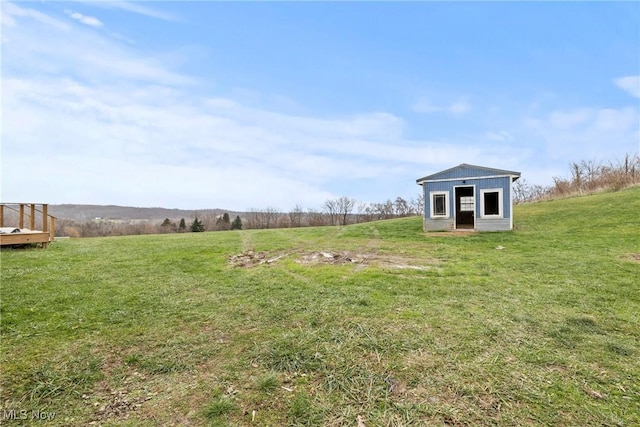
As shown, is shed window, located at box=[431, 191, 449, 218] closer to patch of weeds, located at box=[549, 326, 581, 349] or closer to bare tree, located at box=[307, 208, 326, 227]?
patch of weeds, located at box=[549, 326, 581, 349]

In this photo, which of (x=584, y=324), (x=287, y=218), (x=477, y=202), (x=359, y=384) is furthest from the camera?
(x=287, y=218)

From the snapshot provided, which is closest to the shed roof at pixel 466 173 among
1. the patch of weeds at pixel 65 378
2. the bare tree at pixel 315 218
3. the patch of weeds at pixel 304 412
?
the patch of weeds at pixel 304 412

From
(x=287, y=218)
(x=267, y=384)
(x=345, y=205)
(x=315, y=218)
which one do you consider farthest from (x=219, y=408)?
(x=345, y=205)

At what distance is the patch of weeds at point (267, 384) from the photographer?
82.5 inches

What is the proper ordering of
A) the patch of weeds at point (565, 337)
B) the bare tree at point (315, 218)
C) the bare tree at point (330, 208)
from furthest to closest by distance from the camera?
the bare tree at point (330, 208) → the bare tree at point (315, 218) → the patch of weeds at point (565, 337)

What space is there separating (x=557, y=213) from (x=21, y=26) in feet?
61.8

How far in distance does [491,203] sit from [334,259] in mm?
8257

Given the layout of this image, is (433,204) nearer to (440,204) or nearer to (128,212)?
(440,204)

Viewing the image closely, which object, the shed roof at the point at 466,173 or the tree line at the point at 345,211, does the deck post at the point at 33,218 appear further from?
the tree line at the point at 345,211

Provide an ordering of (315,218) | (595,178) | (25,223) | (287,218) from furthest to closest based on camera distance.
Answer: (287,218)
(315,218)
(595,178)
(25,223)

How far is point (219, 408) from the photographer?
1.89m

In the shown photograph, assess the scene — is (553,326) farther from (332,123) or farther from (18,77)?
(332,123)

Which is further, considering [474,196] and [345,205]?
[345,205]

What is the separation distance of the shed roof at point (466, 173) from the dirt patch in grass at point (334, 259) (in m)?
6.25
